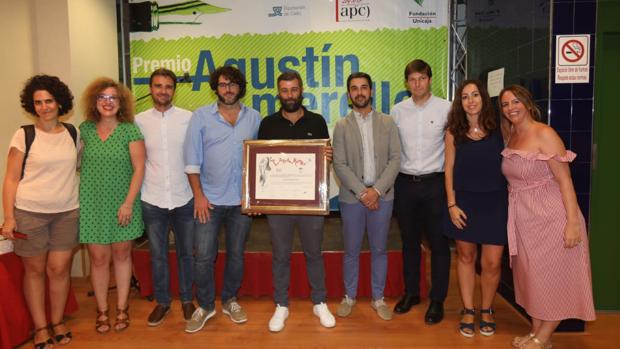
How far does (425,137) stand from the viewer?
3184 millimetres

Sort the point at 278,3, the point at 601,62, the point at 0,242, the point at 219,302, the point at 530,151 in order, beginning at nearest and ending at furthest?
the point at 530,151, the point at 0,242, the point at 601,62, the point at 219,302, the point at 278,3

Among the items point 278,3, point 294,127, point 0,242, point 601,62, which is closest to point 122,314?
point 0,242

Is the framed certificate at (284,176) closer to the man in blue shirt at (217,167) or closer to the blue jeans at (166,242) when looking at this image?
the man in blue shirt at (217,167)

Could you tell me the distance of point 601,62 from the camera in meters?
3.31

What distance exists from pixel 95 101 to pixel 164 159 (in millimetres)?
589

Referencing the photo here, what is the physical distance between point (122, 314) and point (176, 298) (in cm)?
61

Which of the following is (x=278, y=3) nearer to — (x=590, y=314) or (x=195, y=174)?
(x=195, y=174)

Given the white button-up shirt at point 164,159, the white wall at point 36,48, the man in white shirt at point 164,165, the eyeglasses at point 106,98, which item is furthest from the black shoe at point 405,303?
the white wall at point 36,48

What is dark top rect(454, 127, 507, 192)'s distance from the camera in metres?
2.81

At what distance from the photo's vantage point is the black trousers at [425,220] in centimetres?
316

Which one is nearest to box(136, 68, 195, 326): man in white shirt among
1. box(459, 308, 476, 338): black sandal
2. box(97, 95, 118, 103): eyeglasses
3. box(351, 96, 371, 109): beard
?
box(97, 95, 118, 103): eyeglasses

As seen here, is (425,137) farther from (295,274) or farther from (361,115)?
(295,274)

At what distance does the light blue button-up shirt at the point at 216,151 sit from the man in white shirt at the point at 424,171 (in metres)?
1.20

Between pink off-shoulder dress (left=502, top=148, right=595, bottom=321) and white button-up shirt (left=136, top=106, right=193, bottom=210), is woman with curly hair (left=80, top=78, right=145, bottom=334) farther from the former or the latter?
pink off-shoulder dress (left=502, top=148, right=595, bottom=321)
